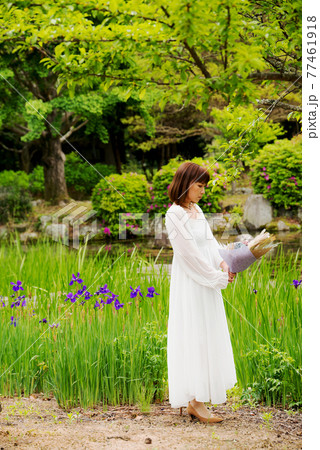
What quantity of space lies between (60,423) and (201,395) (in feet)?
2.49

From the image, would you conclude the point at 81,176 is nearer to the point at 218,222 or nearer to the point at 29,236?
the point at 29,236

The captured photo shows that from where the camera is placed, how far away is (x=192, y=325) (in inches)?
103

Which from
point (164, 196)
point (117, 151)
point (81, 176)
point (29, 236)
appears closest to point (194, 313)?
point (164, 196)

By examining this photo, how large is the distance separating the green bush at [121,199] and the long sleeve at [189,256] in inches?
312

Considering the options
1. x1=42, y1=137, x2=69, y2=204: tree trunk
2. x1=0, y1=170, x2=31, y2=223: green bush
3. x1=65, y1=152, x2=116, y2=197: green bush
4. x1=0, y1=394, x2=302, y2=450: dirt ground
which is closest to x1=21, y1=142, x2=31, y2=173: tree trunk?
x1=65, y1=152, x2=116, y2=197: green bush

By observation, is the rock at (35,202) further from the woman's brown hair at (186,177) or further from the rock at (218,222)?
the woman's brown hair at (186,177)

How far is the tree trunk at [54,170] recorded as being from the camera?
516 inches

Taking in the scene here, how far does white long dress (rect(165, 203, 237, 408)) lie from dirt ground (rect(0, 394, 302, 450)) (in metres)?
0.17

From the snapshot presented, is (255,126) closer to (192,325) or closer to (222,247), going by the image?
(222,247)

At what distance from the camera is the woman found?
259cm

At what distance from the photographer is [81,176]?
50.7ft

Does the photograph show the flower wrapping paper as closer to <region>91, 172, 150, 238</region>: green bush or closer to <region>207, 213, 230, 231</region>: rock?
<region>91, 172, 150, 238</region>: green bush

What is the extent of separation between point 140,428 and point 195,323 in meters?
0.60

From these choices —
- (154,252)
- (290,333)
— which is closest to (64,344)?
(290,333)
